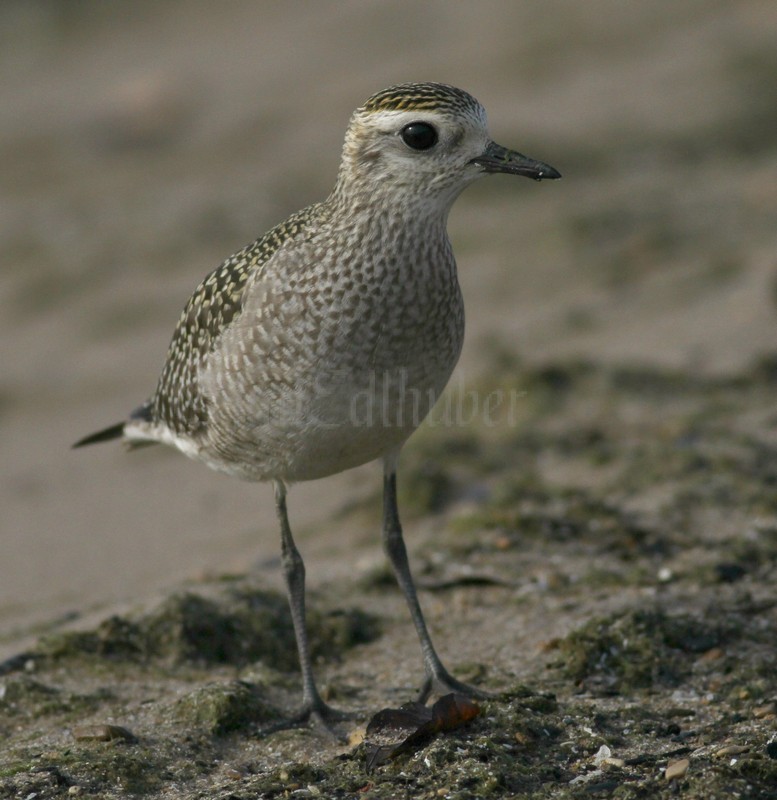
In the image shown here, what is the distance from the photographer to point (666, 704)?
17.4 feet

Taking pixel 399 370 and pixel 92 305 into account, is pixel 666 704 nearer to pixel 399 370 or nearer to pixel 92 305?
pixel 399 370

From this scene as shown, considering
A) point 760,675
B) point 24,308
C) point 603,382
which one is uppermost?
point 24,308

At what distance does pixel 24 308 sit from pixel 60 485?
3.15m

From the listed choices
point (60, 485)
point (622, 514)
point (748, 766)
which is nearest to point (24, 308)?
point (60, 485)

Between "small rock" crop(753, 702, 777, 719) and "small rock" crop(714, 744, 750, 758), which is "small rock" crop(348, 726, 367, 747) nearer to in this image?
"small rock" crop(714, 744, 750, 758)

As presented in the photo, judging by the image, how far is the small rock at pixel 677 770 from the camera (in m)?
4.50

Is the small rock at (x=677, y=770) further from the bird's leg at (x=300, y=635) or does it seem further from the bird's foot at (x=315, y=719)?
the bird's leg at (x=300, y=635)

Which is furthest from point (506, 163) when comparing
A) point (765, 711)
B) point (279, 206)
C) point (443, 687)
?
point (279, 206)

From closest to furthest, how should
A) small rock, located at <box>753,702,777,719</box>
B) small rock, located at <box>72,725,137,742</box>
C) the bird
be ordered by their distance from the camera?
small rock, located at <box>753,702,777,719</box> → small rock, located at <box>72,725,137,742</box> → the bird

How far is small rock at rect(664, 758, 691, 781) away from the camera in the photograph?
4504 millimetres

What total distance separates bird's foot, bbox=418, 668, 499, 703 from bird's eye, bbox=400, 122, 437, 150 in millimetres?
2210

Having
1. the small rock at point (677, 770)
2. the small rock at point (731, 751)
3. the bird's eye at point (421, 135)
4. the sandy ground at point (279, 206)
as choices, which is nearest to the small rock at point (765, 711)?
the small rock at point (731, 751)

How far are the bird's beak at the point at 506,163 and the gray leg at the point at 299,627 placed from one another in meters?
1.70

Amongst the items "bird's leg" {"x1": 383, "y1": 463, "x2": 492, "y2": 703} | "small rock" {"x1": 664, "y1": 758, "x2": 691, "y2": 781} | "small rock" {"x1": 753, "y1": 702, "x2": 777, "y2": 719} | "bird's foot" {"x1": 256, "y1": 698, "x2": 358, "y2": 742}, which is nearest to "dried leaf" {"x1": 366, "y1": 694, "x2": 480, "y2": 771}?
"bird's foot" {"x1": 256, "y1": 698, "x2": 358, "y2": 742}
